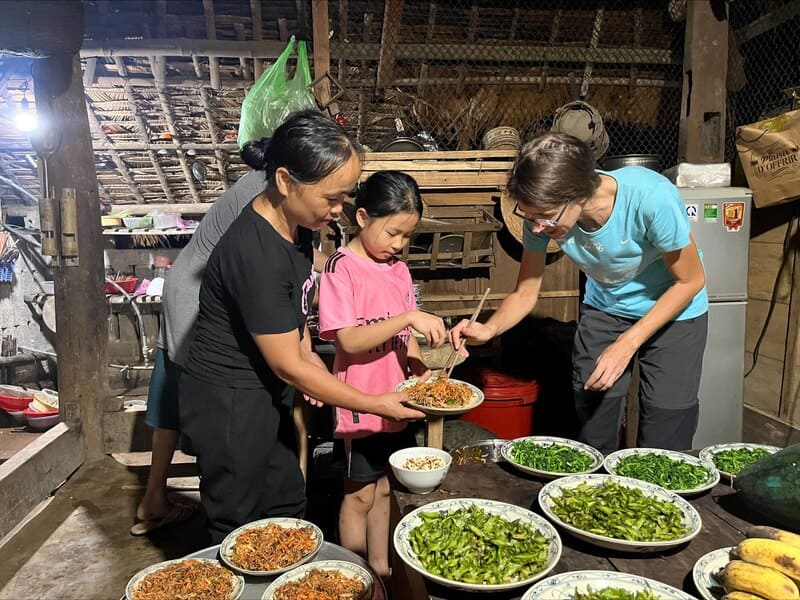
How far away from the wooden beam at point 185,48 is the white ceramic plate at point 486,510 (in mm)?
5570

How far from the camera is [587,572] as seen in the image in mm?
1326

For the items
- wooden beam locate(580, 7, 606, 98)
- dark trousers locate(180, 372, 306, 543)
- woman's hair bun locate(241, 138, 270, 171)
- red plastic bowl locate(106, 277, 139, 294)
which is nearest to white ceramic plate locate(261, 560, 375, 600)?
dark trousers locate(180, 372, 306, 543)

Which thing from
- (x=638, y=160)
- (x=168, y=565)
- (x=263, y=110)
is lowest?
(x=168, y=565)

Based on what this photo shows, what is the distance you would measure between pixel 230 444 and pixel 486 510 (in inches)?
37.2

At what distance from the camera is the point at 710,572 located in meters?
1.35

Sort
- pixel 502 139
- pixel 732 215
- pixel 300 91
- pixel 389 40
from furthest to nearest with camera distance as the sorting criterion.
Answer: pixel 389 40 < pixel 502 139 < pixel 732 215 < pixel 300 91

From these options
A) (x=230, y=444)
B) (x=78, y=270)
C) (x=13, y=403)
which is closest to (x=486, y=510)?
(x=230, y=444)

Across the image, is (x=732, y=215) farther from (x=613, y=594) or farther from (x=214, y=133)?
(x=214, y=133)

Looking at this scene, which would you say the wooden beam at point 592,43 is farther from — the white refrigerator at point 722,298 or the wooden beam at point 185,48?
the wooden beam at point 185,48

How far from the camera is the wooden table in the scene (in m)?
1.40

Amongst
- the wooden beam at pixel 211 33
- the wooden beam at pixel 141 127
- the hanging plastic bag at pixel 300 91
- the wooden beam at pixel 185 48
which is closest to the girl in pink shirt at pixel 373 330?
the hanging plastic bag at pixel 300 91

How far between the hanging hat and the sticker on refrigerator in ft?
4.16

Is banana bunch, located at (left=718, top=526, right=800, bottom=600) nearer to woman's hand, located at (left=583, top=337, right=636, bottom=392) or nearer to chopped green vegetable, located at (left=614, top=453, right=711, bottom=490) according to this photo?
chopped green vegetable, located at (left=614, top=453, right=711, bottom=490)

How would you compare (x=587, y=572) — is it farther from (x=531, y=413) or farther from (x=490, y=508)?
(x=531, y=413)
